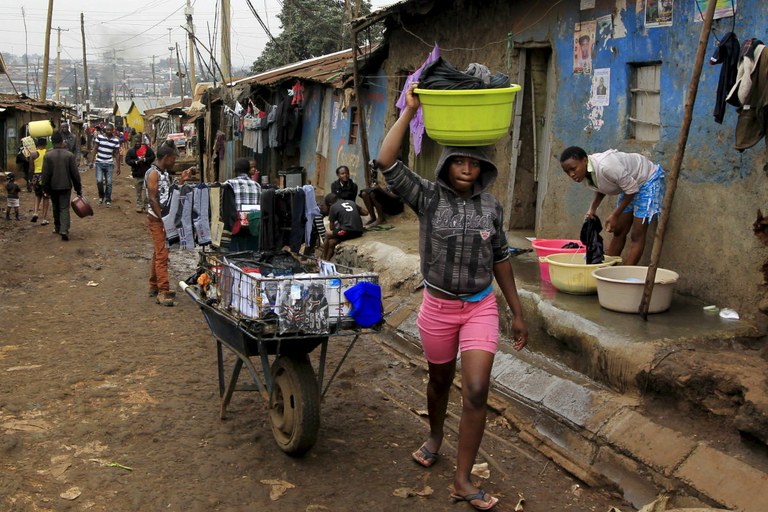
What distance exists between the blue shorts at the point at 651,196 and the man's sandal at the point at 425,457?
3.17 meters

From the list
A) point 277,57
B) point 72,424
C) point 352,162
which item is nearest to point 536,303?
point 72,424

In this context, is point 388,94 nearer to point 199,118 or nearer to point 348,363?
point 348,363

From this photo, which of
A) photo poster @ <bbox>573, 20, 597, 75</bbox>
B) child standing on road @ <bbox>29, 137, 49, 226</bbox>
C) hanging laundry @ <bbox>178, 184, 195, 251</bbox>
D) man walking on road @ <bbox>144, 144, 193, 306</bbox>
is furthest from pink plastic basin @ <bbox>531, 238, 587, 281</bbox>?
child standing on road @ <bbox>29, 137, 49, 226</bbox>

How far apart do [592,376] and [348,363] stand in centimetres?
237

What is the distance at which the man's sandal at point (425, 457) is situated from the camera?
4.85 meters

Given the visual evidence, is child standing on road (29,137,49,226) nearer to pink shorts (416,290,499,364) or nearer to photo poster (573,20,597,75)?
photo poster (573,20,597,75)

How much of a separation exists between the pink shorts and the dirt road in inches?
32.8

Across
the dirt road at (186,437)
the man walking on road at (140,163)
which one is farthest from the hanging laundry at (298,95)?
the dirt road at (186,437)

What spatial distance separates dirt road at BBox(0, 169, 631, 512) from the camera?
4.40 metres

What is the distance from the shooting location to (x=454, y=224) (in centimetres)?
428

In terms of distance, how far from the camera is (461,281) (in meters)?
4.27

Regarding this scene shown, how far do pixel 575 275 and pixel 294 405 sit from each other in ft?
9.98

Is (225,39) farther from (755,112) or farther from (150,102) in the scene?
(150,102)

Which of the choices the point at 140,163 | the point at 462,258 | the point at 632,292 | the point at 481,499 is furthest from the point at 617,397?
the point at 140,163
